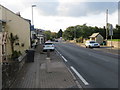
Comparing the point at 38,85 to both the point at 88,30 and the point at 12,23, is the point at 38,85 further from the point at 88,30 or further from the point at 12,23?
the point at 88,30

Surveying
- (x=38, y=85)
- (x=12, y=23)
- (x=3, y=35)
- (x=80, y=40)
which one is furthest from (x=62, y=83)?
(x=80, y=40)

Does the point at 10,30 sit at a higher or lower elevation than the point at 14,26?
lower

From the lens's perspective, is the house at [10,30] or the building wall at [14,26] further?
the building wall at [14,26]

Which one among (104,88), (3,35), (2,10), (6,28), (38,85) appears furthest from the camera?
(6,28)

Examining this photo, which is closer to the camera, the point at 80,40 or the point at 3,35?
the point at 3,35

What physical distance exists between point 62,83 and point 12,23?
46.4 ft

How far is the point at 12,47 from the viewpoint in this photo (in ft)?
69.4

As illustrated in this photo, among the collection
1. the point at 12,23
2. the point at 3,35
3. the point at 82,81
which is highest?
the point at 12,23

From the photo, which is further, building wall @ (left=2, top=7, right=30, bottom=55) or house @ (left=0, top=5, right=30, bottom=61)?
building wall @ (left=2, top=7, right=30, bottom=55)

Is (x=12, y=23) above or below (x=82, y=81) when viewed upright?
→ above

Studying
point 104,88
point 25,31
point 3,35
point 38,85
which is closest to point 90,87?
point 104,88

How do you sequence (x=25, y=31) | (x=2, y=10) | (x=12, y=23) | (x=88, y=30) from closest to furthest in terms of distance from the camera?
(x=2, y=10)
(x=12, y=23)
(x=25, y=31)
(x=88, y=30)

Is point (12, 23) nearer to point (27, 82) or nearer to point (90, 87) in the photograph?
point (27, 82)

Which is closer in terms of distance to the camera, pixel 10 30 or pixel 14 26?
pixel 10 30
